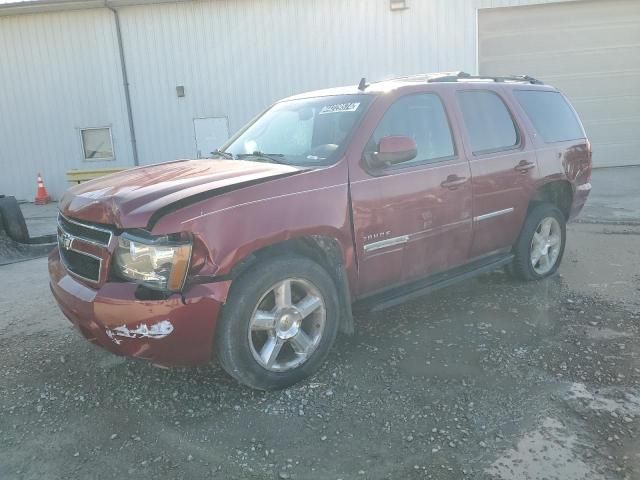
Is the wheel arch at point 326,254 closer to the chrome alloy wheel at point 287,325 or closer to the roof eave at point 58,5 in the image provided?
the chrome alloy wheel at point 287,325

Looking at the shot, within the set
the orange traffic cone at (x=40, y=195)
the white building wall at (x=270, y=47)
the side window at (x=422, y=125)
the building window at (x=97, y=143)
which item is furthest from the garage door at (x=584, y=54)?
the orange traffic cone at (x=40, y=195)

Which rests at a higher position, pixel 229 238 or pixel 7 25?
pixel 7 25

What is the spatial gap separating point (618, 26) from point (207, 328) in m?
13.4

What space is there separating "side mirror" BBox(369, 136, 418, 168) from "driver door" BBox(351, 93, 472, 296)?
0.06 metres

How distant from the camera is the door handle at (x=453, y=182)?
3.96 meters

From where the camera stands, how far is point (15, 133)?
13.2 m

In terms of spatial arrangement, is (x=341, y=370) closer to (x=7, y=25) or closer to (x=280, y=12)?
(x=280, y=12)

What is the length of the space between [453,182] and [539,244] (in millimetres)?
1604

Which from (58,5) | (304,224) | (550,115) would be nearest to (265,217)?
(304,224)

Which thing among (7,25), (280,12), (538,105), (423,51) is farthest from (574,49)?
(7,25)

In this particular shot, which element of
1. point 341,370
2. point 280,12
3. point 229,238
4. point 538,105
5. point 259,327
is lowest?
point 341,370

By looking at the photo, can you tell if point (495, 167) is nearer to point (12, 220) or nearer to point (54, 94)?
point (12, 220)

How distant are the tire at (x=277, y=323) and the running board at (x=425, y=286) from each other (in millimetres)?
357

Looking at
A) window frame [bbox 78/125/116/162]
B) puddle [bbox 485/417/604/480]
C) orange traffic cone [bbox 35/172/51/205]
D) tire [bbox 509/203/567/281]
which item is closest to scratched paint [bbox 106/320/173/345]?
puddle [bbox 485/417/604/480]
